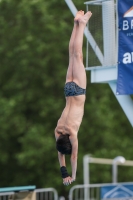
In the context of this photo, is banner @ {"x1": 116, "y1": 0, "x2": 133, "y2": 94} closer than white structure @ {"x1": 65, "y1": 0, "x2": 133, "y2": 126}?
Yes

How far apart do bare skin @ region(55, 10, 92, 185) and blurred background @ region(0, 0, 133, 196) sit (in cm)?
1050

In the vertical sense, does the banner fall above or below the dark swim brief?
above

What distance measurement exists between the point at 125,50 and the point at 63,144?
3177 mm

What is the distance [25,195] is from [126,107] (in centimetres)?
244

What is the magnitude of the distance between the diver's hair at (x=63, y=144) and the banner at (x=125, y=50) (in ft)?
9.06

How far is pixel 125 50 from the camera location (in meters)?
12.0

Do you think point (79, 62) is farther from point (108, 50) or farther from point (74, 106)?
point (108, 50)

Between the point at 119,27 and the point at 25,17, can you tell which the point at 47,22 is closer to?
Result: the point at 25,17

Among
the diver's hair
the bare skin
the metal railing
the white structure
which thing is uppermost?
the white structure

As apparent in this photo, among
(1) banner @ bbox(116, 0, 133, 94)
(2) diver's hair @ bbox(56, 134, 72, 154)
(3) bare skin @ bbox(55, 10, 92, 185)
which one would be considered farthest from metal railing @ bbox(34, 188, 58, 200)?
(2) diver's hair @ bbox(56, 134, 72, 154)

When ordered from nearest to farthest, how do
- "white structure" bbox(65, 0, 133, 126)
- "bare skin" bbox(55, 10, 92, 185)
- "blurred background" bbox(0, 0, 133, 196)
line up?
"bare skin" bbox(55, 10, 92, 185)
"white structure" bbox(65, 0, 133, 126)
"blurred background" bbox(0, 0, 133, 196)

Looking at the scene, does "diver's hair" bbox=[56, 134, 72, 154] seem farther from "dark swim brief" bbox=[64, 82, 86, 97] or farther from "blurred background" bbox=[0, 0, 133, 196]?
"blurred background" bbox=[0, 0, 133, 196]

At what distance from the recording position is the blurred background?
20594 mm

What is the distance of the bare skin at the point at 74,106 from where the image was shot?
31.0ft
